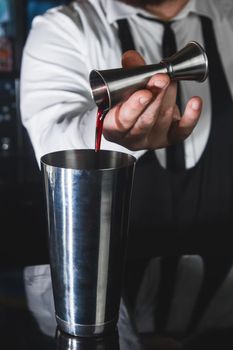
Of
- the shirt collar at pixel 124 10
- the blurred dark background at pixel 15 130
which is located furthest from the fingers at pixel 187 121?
the blurred dark background at pixel 15 130

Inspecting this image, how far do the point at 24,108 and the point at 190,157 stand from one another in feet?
1.83

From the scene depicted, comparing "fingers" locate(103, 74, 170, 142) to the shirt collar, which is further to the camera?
the shirt collar

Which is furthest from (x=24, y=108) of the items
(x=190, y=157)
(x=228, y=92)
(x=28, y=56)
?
(x=228, y=92)

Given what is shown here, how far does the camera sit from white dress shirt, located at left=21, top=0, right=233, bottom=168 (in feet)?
5.47

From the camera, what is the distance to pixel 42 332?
884 mm

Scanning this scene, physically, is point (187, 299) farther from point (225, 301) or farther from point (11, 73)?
point (11, 73)

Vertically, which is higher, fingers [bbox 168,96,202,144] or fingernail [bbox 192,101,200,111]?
fingernail [bbox 192,101,200,111]

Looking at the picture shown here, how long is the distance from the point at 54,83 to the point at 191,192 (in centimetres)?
56

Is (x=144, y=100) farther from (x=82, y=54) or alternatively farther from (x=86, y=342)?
(x=82, y=54)

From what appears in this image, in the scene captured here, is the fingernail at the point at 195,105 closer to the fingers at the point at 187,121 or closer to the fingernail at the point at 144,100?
the fingers at the point at 187,121

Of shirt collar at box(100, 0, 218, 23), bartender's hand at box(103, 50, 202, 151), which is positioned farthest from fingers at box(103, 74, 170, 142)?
shirt collar at box(100, 0, 218, 23)

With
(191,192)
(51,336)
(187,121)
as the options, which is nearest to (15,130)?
(191,192)

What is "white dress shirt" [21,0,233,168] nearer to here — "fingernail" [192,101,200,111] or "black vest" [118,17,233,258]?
"black vest" [118,17,233,258]

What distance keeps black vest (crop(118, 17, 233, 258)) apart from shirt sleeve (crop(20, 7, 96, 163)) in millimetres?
183
